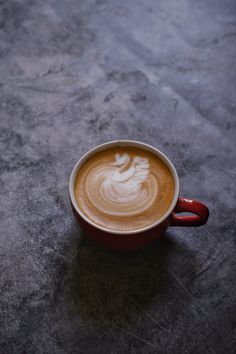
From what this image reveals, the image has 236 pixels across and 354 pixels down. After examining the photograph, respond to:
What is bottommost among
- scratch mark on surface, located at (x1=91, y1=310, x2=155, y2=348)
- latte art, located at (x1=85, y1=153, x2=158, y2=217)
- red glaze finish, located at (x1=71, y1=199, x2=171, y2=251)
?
scratch mark on surface, located at (x1=91, y1=310, x2=155, y2=348)

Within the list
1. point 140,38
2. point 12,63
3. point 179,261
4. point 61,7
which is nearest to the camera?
point 179,261

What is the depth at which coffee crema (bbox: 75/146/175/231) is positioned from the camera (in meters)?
0.97

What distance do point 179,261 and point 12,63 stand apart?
94 cm

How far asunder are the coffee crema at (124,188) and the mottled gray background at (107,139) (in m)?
0.14

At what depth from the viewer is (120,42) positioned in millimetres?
1607

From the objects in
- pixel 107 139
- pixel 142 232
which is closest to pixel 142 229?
pixel 142 232

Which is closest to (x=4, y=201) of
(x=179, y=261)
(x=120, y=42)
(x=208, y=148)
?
(x=179, y=261)

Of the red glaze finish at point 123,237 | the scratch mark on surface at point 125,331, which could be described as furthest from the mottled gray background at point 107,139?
the red glaze finish at point 123,237

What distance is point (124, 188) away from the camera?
3.36 feet

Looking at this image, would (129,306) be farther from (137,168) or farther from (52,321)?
(137,168)

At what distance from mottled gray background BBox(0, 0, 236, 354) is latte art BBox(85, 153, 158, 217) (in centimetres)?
15

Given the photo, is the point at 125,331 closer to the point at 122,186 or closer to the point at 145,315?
the point at 145,315

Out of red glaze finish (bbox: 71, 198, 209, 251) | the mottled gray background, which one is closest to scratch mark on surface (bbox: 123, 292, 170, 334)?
the mottled gray background

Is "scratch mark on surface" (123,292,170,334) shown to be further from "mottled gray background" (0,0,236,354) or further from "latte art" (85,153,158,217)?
"latte art" (85,153,158,217)
